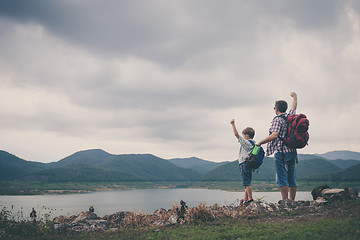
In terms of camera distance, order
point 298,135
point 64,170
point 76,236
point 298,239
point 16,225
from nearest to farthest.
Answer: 1. point 298,239
2. point 76,236
3. point 298,135
4. point 16,225
5. point 64,170

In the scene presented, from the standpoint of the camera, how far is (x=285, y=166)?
26.6 feet

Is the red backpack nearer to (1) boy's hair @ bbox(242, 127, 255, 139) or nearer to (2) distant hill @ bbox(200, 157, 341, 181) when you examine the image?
(1) boy's hair @ bbox(242, 127, 255, 139)

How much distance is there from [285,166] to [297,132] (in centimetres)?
122

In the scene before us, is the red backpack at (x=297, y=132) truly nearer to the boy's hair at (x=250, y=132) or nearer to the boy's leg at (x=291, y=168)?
the boy's leg at (x=291, y=168)

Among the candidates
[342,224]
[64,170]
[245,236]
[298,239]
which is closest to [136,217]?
[245,236]

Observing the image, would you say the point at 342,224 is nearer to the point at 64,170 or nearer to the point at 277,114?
the point at 277,114

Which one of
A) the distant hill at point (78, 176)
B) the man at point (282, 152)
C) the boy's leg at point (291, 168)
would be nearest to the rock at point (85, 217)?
the man at point (282, 152)

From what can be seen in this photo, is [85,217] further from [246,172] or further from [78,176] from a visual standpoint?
[78,176]

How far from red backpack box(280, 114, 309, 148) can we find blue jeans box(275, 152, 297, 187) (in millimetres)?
391

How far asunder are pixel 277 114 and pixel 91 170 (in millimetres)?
205397

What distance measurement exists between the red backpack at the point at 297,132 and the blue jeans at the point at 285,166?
391 millimetres

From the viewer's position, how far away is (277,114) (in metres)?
8.16

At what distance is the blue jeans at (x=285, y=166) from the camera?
7.90 metres

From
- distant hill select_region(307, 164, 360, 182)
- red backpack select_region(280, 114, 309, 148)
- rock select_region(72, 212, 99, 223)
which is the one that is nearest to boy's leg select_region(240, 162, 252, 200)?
red backpack select_region(280, 114, 309, 148)
